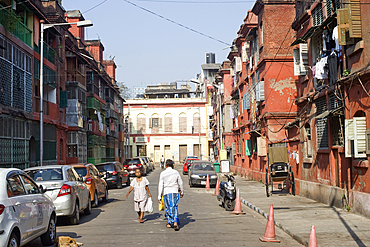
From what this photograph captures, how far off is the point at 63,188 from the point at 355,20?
9.69m

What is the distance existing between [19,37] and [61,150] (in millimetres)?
10838

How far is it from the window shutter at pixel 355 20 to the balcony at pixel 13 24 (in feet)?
44.9

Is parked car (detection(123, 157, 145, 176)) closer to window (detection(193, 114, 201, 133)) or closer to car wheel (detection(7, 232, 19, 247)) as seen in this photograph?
car wheel (detection(7, 232, 19, 247))

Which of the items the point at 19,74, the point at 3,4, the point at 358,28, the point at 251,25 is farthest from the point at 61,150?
the point at 358,28

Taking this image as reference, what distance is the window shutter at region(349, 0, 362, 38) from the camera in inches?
499

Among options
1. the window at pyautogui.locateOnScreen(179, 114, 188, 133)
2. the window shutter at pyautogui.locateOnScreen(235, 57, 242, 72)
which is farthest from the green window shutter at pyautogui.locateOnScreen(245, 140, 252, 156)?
the window at pyautogui.locateOnScreen(179, 114, 188, 133)

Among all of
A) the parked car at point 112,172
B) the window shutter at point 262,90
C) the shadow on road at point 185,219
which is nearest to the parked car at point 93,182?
the shadow on road at point 185,219

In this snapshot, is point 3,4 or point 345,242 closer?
point 345,242

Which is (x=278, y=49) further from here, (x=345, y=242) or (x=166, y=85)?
(x=166, y=85)

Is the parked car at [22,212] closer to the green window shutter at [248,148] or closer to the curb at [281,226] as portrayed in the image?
the curb at [281,226]

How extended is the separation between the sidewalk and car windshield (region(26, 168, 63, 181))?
6.44 m

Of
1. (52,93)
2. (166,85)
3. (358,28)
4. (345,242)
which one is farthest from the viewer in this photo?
(166,85)

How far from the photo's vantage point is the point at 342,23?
12875 millimetres

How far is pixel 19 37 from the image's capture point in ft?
72.0
